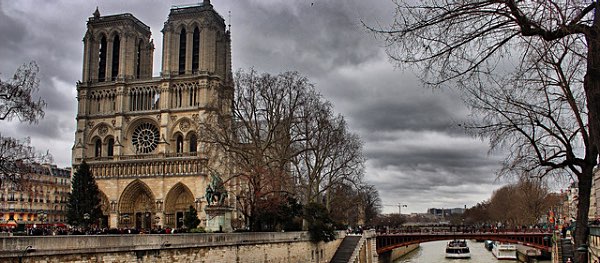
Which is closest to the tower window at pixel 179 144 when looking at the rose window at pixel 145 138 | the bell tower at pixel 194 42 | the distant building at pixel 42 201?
the rose window at pixel 145 138

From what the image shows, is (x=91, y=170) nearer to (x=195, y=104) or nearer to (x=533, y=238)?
(x=195, y=104)

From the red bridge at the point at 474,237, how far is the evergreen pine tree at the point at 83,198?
27.8m

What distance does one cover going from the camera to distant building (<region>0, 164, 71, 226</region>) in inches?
2934

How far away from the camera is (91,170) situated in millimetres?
64250

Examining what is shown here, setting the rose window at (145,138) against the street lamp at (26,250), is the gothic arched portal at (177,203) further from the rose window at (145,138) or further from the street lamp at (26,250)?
the street lamp at (26,250)

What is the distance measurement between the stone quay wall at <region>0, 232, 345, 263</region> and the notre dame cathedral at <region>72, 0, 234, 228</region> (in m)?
27.7

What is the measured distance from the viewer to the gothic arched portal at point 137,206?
62.4 meters

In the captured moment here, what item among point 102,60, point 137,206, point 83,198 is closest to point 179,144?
point 137,206

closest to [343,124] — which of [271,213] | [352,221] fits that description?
[271,213]

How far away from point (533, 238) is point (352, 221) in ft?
163

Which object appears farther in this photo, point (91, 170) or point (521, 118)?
point (91, 170)

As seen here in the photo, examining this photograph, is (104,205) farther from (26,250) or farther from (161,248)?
(26,250)

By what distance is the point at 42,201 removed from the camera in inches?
3260

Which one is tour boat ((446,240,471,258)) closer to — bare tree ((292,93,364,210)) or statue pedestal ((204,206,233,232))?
bare tree ((292,93,364,210))
